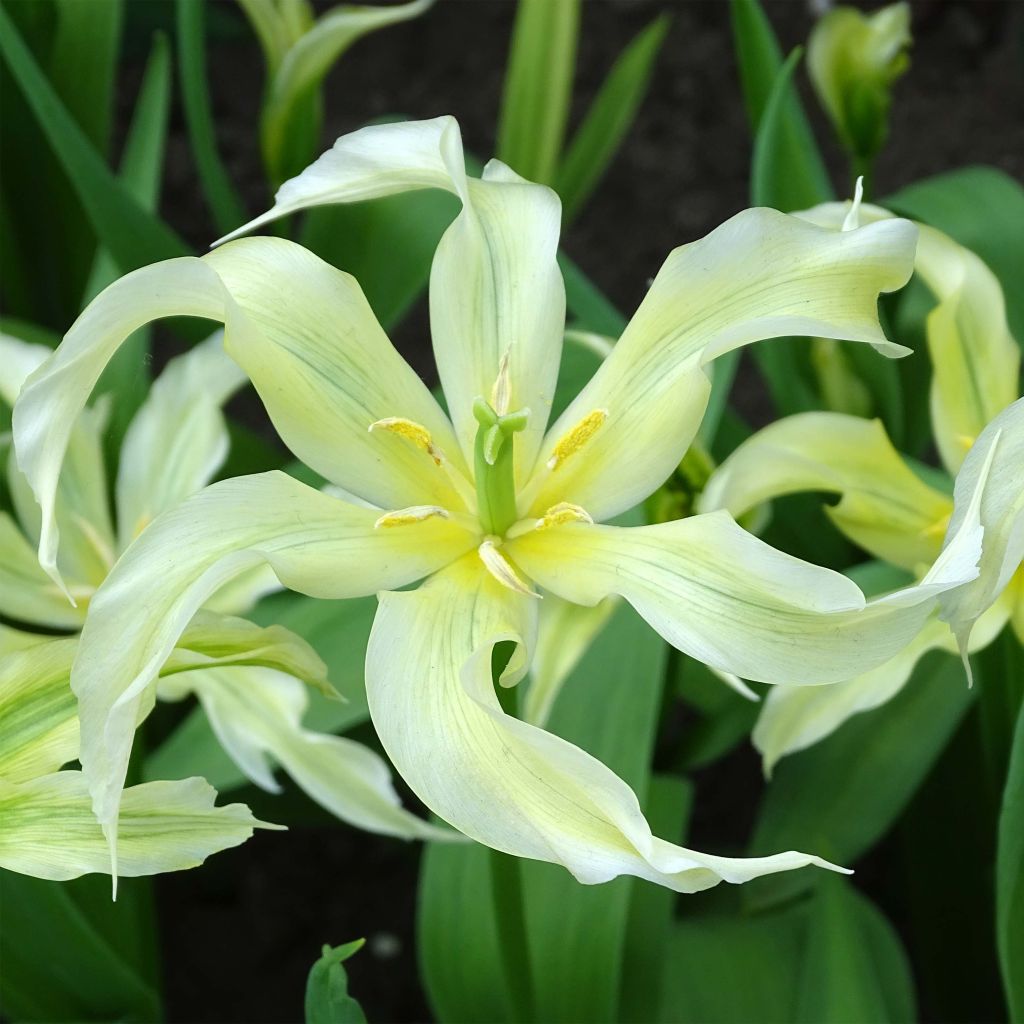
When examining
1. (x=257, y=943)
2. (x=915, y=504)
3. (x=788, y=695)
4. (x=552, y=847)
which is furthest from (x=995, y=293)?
(x=257, y=943)

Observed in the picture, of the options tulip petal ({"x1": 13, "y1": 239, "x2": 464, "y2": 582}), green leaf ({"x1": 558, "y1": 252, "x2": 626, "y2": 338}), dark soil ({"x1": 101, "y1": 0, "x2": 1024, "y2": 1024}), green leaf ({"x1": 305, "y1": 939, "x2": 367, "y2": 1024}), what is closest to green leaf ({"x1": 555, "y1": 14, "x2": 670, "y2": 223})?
dark soil ({"x1": 101, "y1": 0, "x2": 1024, "y2": 1024})

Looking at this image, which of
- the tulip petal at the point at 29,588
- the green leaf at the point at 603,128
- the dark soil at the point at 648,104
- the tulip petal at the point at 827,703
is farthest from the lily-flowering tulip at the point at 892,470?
the dark soil at the point at 648,104

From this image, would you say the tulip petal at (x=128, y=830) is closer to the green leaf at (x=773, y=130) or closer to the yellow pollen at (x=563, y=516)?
the yellow pollen at (x=563, y=516)

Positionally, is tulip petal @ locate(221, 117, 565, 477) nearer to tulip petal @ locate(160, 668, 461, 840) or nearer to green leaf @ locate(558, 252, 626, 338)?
tulip petal @ locate(160, 668, 461, 840)

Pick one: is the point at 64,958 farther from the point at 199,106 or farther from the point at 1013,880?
the point at 199,106

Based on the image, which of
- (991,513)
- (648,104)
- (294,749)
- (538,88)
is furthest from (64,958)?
(648,104)
